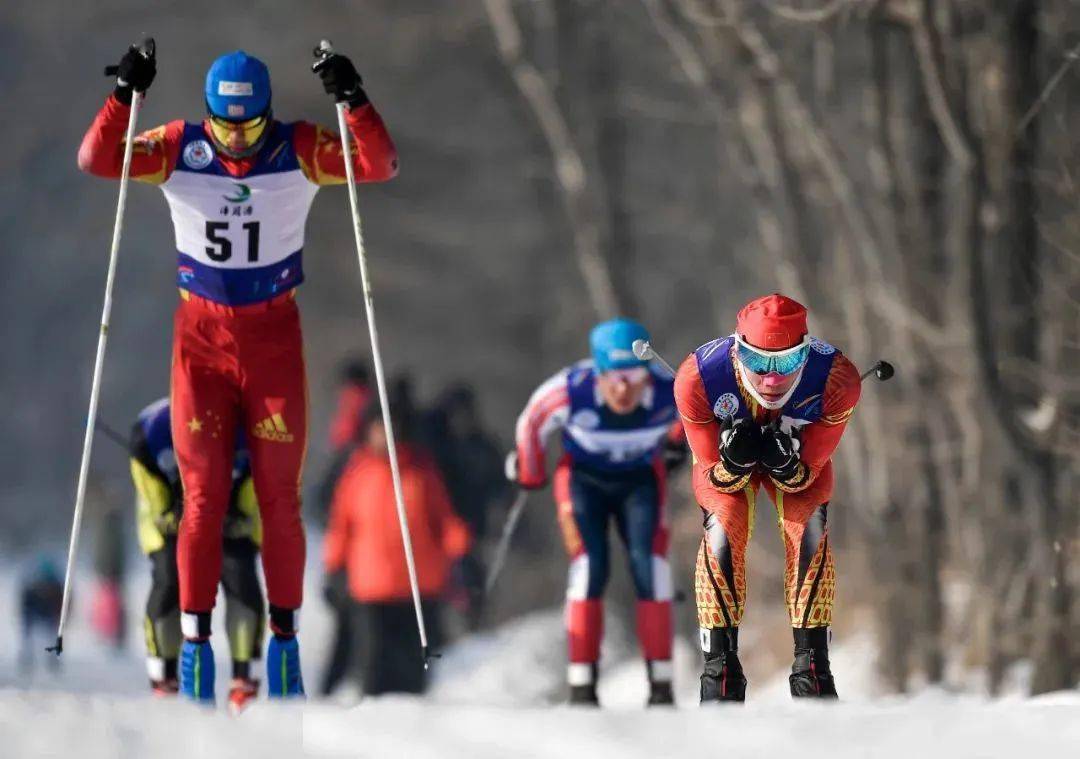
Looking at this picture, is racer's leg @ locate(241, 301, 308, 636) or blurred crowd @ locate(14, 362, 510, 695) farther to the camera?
blurred crowd @ locate(14, 362, 510, 695)

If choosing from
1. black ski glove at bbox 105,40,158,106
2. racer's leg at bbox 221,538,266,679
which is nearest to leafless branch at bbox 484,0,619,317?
racer's leg at bbox 221,538,266,679

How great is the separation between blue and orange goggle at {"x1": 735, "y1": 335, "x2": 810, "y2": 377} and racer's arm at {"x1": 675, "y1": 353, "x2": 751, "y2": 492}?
0.17 meters

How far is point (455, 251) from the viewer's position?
25250 millimetres

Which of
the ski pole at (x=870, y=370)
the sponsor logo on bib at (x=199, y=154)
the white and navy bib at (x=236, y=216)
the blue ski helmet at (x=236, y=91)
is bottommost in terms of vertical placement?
the ski pole at (x=870, y=370)

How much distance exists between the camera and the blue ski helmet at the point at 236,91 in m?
7.17

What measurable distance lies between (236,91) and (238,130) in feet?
0.44

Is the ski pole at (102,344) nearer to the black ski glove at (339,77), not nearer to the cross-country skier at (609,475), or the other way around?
the black ski glove at (339,77)

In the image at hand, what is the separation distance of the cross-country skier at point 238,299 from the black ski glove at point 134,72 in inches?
2.7

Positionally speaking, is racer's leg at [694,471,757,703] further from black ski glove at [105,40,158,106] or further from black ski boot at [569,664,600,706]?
black ski boot at [569,664,600,706]

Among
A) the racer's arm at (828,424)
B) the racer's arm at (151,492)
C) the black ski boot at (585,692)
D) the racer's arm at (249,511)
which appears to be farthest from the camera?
the black ski boot at (585,692)

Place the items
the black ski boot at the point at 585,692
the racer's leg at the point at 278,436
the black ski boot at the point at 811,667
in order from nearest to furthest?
the black ski boot at the point at 811,667 < the racer's leg at the point at 278,436 < the black ski boot at the point at 585,692

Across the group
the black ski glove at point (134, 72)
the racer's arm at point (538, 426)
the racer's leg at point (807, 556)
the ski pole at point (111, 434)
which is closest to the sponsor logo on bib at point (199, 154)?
the black ski glove at point (134, 72)

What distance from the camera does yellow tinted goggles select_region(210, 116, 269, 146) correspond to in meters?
7.23

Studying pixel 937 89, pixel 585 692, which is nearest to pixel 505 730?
pixel 585 692
